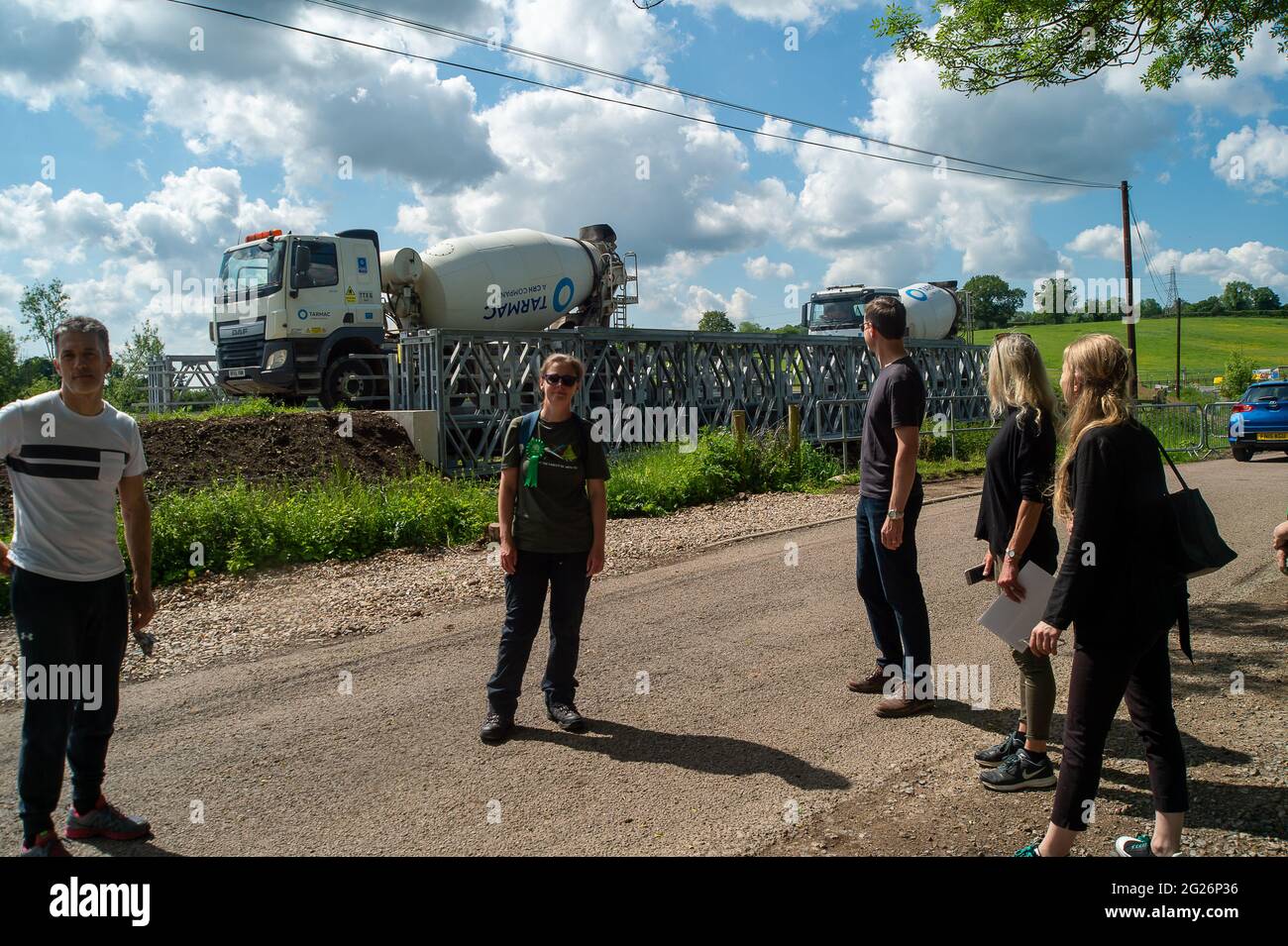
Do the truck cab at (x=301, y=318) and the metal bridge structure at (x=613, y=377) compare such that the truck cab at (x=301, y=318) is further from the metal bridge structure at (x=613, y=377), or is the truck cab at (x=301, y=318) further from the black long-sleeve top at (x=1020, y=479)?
the black long-sleeve top at (x=1020, y=479)

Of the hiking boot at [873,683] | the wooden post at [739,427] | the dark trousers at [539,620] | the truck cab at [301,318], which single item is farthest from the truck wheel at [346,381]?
the hiking boot at [873,683]

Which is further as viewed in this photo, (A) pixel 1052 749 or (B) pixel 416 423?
(B) pixel 416 423

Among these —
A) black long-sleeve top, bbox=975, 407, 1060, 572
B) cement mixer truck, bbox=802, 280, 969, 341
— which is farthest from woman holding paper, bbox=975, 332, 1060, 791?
cement mixer truck, bbox=802, 280, 969, 341

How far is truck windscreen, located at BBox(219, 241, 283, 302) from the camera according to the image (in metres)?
16.1

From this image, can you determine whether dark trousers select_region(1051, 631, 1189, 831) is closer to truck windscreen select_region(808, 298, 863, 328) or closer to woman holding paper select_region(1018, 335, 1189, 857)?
woman holding paper select_region(1018, 335, 1189, 857)

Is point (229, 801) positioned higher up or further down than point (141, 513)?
further down

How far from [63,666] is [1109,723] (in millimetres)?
3782

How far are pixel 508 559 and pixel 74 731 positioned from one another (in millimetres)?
1988

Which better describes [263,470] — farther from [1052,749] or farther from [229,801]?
[1052,749]

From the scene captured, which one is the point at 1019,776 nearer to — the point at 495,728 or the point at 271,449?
the point at 495,728

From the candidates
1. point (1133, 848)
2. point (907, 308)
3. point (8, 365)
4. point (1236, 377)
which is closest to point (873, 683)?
point (1133, 848)

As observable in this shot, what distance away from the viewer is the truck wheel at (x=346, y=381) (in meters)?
16.5

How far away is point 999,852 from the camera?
11.7ft
